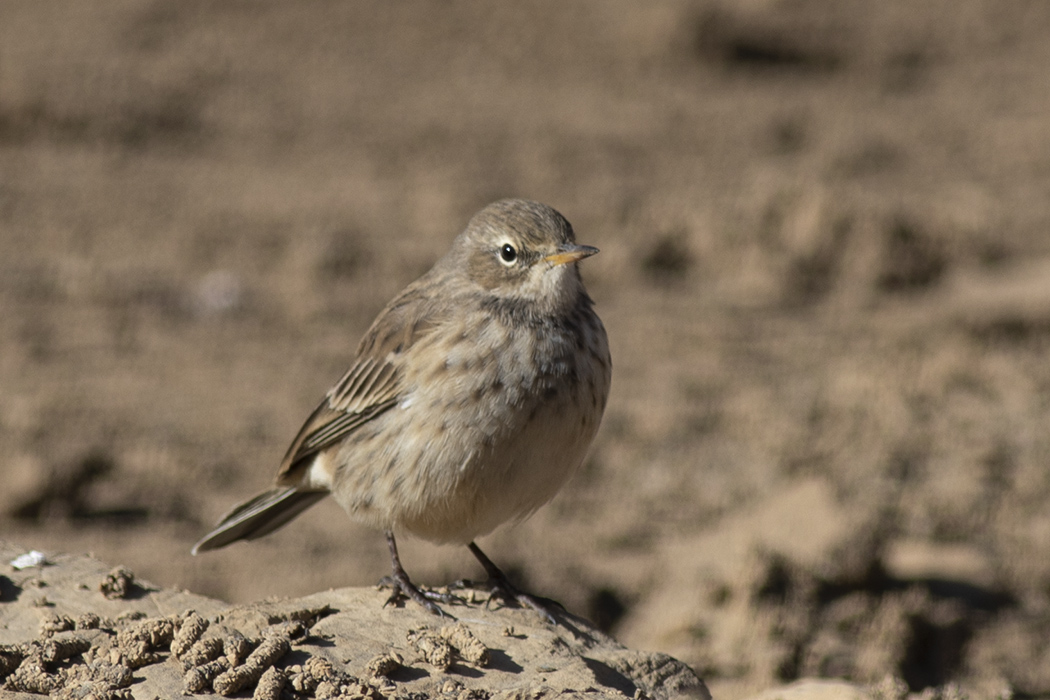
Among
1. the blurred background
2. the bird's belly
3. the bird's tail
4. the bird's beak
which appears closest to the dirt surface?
the bird's belly

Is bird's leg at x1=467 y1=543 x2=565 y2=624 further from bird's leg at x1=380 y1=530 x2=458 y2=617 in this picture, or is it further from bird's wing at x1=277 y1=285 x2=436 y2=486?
bird's wing at x1=277 y1=285 x2=436 y2=486

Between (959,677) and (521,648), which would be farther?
(959,677)

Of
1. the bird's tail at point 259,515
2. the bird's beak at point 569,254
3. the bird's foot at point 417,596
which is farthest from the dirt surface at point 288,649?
the bird's beak at point 569,254

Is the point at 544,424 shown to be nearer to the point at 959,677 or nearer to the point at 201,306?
the point at 959,677

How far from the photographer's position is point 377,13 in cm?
1551

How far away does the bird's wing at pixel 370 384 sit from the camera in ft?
18.5

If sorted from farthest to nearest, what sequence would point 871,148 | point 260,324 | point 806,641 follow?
point 871,148 < point 260,324 < point 806,641

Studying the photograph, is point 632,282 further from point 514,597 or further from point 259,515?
point 514,597

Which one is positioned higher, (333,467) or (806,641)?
(333,467)

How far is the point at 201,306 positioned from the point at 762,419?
479 cm

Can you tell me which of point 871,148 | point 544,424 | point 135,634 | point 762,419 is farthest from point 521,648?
point 871,148

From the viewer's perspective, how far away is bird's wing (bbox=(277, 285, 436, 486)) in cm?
564

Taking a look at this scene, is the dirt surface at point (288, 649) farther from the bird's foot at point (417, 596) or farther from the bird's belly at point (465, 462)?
the bird's belly at point (465, 462)

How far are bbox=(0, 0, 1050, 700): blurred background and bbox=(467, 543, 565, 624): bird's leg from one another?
1.34 meters
